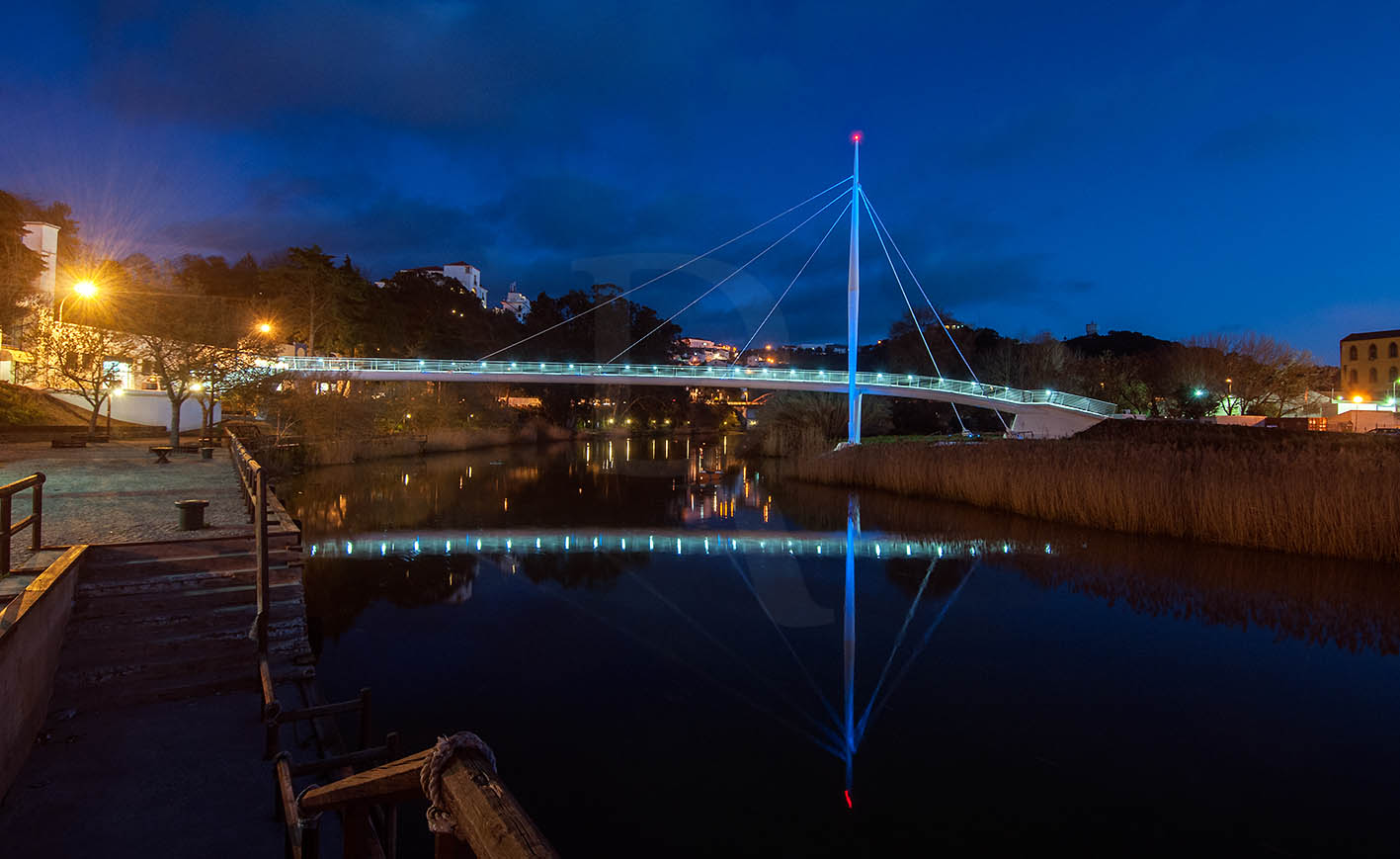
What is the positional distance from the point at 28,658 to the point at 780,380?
32.2m

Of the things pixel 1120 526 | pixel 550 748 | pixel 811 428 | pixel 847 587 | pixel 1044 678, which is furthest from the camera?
pixel 811 428

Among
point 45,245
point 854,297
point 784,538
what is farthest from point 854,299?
point 45,245

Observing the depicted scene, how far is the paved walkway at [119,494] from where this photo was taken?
748cm

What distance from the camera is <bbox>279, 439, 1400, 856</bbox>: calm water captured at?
16.4ft

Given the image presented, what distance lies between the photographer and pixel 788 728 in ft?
20.9

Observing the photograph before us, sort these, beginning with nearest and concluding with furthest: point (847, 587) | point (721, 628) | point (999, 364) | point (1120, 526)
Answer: point (721, 628)
point (847, 587)
point (1120, 526)
point (999, 364)

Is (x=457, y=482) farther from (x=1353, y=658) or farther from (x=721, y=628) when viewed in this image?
(x=1353, y=658)

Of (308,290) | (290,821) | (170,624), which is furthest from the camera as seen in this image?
(308,290)

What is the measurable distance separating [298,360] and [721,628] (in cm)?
3106

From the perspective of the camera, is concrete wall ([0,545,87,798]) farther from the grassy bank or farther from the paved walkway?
the grassy bank

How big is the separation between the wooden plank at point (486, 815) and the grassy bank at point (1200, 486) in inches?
560

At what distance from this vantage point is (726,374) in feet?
125

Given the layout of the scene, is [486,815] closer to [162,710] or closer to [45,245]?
[162,710]

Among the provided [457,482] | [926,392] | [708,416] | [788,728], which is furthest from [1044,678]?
[708,416]
